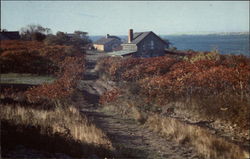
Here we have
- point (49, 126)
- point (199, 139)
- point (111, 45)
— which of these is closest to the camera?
point (49, 126)

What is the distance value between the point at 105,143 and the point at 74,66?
25.5 metres

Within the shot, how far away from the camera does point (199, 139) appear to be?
11.5 meters

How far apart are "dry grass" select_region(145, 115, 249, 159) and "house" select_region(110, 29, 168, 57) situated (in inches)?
1288

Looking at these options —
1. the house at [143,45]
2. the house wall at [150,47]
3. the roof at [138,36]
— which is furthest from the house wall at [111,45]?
the house wall at [150,47]

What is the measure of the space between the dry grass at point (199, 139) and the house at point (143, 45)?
107 ft

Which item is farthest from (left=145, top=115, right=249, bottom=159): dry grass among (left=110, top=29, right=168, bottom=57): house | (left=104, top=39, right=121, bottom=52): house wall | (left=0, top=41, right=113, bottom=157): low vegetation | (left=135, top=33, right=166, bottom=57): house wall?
(left=104, top=39, right=121, bottom=52): house wall

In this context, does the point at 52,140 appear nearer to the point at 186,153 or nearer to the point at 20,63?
the point at 186,153

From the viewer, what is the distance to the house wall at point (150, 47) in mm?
47719

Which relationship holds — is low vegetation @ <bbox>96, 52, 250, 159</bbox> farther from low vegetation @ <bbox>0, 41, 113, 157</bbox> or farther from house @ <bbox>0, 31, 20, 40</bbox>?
house @ <bbox>0, 31, 20, 40</bbox>

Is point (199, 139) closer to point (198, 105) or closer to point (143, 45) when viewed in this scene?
point (198, 105)

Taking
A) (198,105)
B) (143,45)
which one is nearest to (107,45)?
(143,45)

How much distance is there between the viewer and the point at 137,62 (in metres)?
31.3

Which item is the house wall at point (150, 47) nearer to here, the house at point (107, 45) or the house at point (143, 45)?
the house at point (143, 45)

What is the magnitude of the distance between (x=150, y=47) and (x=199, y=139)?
126ft
